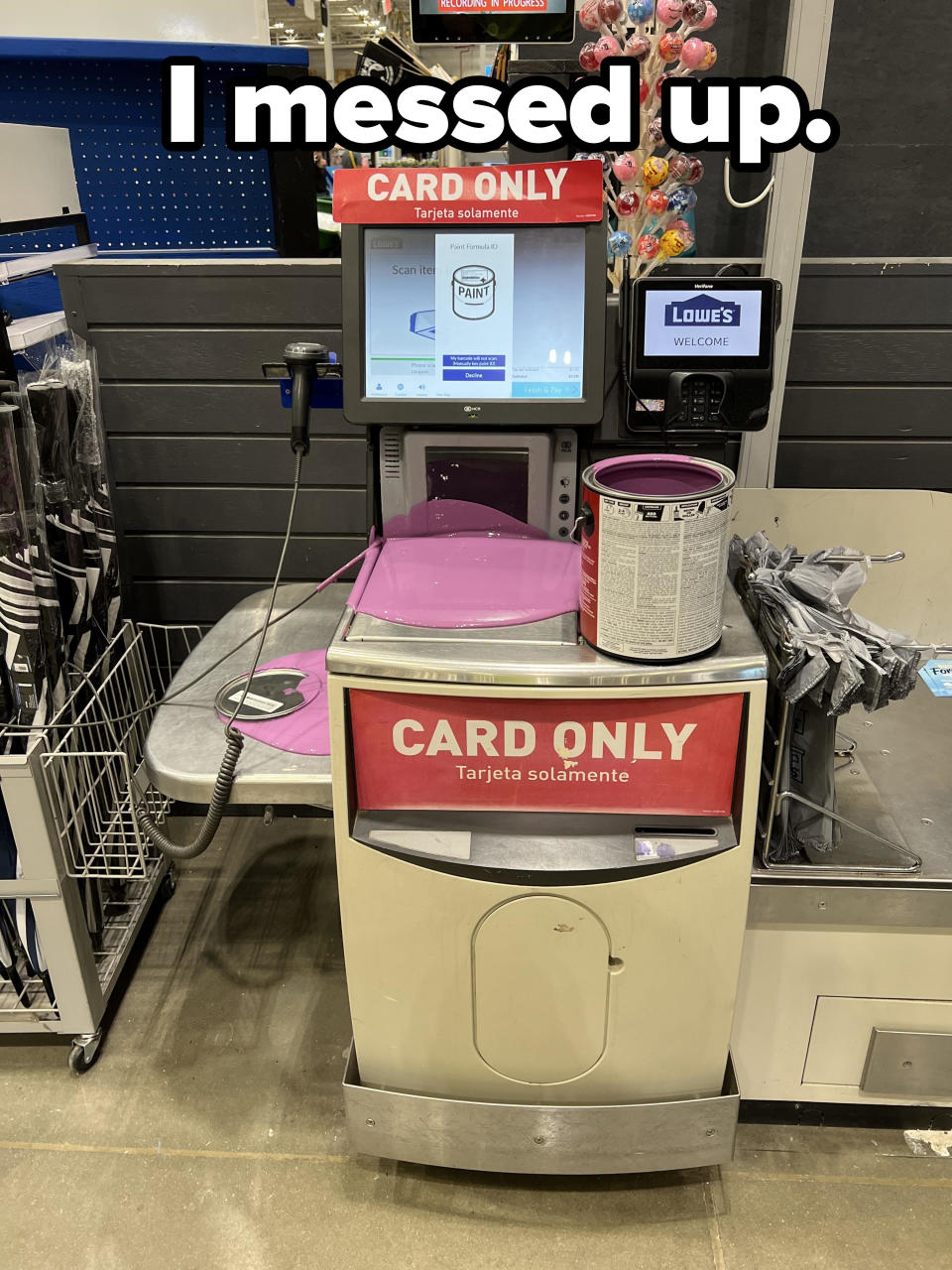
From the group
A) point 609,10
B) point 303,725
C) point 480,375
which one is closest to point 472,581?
point 480,375

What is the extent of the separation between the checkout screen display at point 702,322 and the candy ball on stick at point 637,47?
0.78m

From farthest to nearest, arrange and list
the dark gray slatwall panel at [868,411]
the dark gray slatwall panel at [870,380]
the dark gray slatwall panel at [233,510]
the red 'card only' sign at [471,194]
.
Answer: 1. the dark gray slatwall panel at [233,510]
2. the dark gray slatwall panel at [868,411]
3. the dark gray slatwall panel at [870,380]
4. the red 'card only' sign at [471,194]

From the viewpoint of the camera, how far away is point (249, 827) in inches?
107

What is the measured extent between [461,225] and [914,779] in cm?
127

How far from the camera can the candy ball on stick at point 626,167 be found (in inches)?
80.0

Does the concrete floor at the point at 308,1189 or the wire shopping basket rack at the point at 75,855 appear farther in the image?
the wire shopping basket rack at the point at 75,855

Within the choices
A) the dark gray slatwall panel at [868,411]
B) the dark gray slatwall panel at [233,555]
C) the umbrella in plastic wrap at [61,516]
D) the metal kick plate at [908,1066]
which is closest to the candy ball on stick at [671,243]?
the dark gray slatwall panel at [868,411]

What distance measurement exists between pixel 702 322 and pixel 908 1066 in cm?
138

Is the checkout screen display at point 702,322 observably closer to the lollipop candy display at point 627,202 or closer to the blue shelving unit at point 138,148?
the lollipop candy display at point 627,202

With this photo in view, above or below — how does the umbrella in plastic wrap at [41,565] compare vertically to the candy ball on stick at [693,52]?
below

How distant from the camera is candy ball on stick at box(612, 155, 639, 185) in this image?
6.66ft

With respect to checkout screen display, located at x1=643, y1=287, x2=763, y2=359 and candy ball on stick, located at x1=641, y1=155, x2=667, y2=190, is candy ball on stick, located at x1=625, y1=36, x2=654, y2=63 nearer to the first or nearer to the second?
candy ball on stick, located at x1=641, y1=155, x2=667, y2=190

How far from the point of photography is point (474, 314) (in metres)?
1.52

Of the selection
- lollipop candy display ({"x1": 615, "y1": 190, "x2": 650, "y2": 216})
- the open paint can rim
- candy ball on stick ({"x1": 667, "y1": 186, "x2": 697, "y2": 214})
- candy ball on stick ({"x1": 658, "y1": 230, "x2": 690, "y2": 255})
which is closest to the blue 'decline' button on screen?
the open paint can rim
